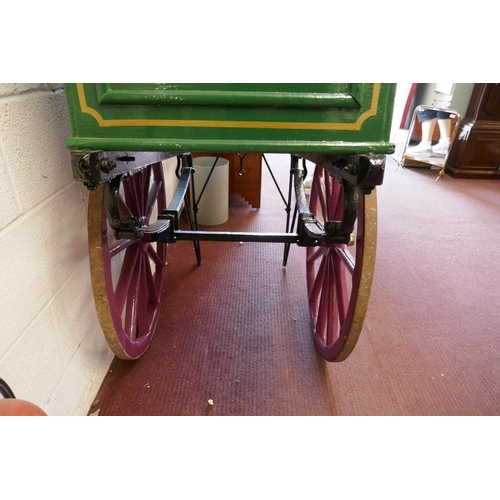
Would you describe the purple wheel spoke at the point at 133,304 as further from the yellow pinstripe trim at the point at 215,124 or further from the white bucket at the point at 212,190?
the white bucket at the point at 212,190

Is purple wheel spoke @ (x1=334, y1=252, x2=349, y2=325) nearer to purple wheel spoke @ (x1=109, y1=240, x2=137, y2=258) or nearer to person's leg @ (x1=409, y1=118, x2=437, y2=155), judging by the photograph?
purple wheel spoke @ (x1=109, y1=240, x2=137, y2=258)

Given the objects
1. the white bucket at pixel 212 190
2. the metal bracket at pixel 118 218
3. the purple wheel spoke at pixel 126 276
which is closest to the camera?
the metal bracket at pixel 118 218

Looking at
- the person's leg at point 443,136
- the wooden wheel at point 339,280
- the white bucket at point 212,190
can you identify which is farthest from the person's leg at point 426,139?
the wooden wheel at point 339,280

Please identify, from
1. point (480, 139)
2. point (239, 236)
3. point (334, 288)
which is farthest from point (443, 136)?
point (239, 236)

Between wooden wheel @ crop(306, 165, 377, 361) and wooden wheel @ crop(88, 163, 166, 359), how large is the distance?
0.70 m

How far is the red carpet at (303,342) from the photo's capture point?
4.20 feet

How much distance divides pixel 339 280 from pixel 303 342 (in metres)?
0.40

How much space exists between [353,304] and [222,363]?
2.16ft

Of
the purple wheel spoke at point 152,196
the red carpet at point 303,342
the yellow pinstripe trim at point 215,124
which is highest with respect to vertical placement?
the yellow pinstripe trim at point 215,124

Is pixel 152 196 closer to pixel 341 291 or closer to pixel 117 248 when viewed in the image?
pixel 117 248

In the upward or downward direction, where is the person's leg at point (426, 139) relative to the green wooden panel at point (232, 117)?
downward

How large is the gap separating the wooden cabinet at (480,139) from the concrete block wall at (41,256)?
4.27 metres

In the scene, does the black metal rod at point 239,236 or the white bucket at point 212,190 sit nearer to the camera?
the black metal rod at point 239,236

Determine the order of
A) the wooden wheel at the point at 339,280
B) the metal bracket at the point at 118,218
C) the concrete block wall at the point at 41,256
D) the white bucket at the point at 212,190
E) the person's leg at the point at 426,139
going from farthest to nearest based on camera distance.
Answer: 1. the person's leg at the point at 426,139
2. the white bucket at the point at 212,190
3. the wooden wheel at the point at 339,280
4. the metal bracket at the point at 118,218
5. the concrete block wall at the point at 41,256
